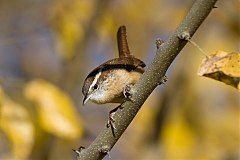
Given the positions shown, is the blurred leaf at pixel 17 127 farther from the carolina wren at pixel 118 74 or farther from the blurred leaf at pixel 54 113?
the carolina wren at pixel 118 74

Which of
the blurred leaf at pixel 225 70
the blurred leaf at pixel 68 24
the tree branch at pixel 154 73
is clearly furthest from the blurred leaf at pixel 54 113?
the blurred leaf at pixel 225 70

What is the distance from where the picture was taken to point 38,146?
354 cm

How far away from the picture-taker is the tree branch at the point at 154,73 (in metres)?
1.54

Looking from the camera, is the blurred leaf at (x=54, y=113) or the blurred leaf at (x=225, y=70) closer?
the blurred leaf at (x=225, y=70)

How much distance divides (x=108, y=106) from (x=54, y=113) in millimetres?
1978

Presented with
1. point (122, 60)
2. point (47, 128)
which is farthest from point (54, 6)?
point (122, 60)

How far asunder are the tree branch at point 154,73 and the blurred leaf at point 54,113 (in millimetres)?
945

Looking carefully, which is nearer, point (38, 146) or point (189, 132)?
point (38, 146)

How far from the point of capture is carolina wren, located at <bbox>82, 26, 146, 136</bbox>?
6.60ft

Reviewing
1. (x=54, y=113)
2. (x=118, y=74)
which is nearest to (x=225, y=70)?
(x=118, y=74)

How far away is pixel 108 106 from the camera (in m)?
4.71

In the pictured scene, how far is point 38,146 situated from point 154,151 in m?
0.71

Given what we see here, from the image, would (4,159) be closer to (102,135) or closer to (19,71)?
(102,135)

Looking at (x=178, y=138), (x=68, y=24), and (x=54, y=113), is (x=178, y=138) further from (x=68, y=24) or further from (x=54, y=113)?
(x=54, y=113)
